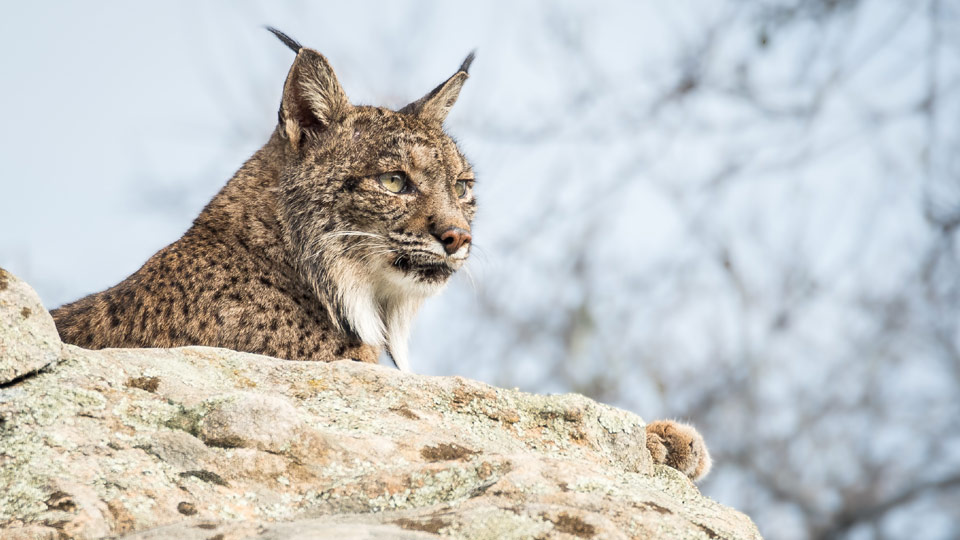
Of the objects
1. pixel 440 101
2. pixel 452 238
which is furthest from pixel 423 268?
pixel 440 101

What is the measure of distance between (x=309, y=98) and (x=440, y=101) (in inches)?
36.3

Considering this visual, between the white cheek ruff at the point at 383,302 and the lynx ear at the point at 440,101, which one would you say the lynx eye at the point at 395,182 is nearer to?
the white cheek ruff at the point at 383,302

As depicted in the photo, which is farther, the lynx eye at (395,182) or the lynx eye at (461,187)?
the lynx eye at (461,187)

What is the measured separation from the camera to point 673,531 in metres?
2.80

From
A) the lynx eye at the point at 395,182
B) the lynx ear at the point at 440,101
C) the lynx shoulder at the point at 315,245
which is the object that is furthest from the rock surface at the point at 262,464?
the lynx ear at the point at 440,101

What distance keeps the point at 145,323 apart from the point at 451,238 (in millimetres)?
1601

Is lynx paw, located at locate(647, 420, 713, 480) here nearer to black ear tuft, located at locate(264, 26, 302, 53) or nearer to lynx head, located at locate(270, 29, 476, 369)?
lynx head, located at locate(270, 29, 476, 369)

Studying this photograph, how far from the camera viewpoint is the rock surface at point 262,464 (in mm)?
2572

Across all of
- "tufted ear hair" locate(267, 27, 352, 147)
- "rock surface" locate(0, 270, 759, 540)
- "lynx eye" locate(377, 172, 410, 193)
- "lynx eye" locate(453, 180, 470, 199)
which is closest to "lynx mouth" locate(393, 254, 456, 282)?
"lynx eye" locate(377, 172, 410, 193)

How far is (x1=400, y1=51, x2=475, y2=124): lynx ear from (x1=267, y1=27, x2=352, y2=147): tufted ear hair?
57cm

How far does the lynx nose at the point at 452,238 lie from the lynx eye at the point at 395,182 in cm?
39

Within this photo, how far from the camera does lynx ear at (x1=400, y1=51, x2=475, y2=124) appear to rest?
6188 mm

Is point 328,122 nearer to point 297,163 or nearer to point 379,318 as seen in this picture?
point 297,163

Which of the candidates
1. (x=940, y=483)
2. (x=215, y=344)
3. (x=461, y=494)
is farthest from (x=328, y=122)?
(x=940, y=483)
